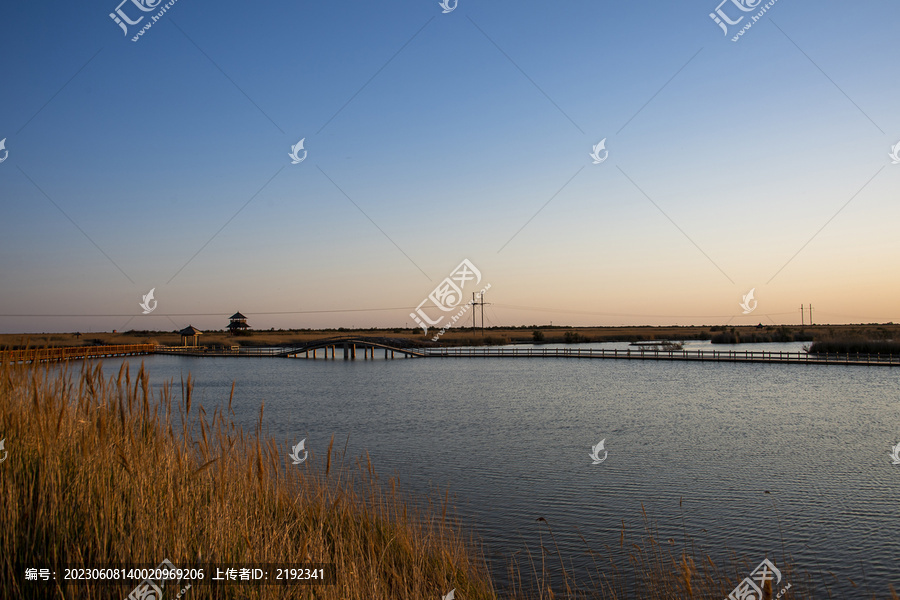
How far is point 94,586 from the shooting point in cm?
386

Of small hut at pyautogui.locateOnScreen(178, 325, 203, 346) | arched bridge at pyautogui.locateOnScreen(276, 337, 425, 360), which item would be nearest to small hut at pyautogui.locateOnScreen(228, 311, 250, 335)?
small hut at pyautogui.locateOnScreen(178, 325, 203, 346)

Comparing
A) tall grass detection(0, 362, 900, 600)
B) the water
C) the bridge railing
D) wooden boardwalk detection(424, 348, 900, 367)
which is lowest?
the water

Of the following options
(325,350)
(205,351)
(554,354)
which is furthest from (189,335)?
(554,354)

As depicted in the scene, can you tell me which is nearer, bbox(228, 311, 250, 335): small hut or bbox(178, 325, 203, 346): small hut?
bbox(178, 325, 203, 346): small hut

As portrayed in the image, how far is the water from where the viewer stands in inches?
377

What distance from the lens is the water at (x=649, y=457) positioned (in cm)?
958

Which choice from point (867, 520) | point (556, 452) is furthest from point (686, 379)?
point (867, 520)

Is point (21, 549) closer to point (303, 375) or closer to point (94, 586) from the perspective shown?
point (94, 586)

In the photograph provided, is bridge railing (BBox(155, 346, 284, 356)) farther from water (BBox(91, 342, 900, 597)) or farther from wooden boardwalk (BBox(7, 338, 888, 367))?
water (BBox(91, 342, 900, 597))

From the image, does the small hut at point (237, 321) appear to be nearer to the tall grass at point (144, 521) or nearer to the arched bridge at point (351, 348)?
the arched bridge at point (351, 348)

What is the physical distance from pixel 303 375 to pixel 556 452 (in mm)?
35288

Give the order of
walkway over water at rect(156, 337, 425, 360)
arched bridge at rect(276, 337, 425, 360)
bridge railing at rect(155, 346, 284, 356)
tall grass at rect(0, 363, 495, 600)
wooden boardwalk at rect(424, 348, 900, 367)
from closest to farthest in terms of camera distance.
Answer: tall grass at rect(0, 363, 495, 600) < wooden boardwalk at rect(424, 348, 900, 367) < arched bridge at rect(276, 337, 425, 360) < walkway over water at rect(156, 337, 425, 360) < bridge railing at rect(155, 346, 284, 356)

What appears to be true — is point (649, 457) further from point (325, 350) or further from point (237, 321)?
point (237, 321)

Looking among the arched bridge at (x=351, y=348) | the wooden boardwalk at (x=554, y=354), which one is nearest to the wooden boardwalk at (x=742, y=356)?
the wooden boardwalk at (x=554, y=354)
